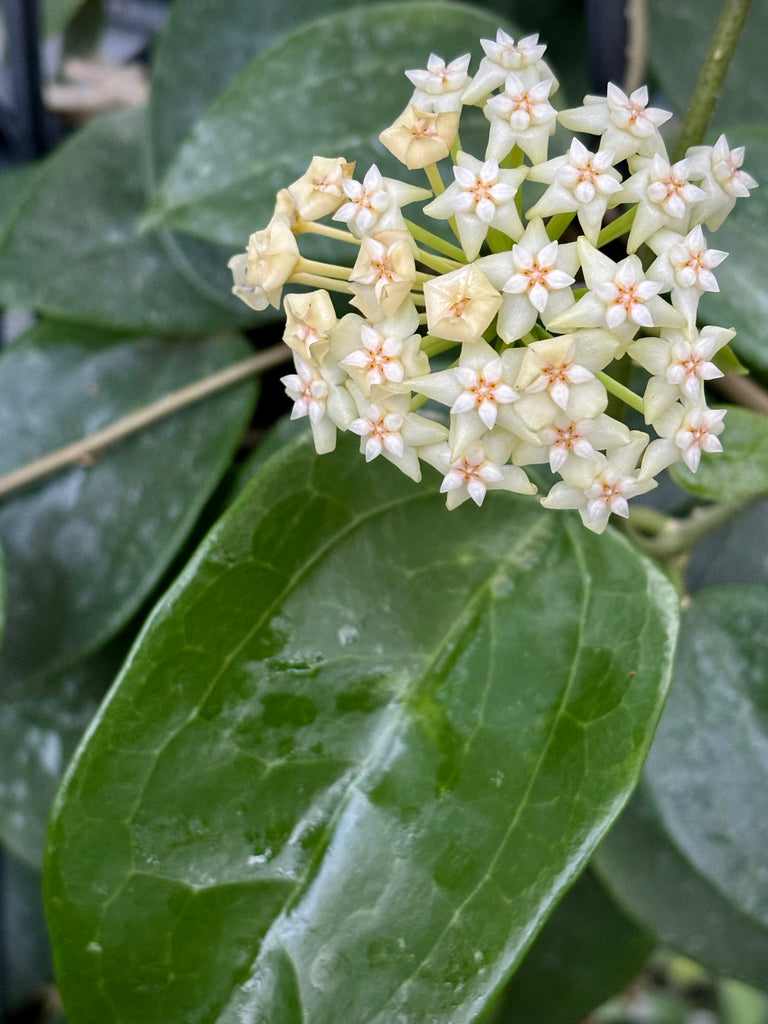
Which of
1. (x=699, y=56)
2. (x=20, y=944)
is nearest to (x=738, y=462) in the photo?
(x=699, y=56)

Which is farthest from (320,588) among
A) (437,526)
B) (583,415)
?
(583,415)

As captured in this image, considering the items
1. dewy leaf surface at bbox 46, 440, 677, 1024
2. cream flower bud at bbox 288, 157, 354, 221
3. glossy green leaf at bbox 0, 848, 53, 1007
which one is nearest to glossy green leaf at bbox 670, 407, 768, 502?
dewy leaf surface at bbox 46, 440, 677, 1024

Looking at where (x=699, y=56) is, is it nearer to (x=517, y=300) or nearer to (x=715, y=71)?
(x=715, y=71)

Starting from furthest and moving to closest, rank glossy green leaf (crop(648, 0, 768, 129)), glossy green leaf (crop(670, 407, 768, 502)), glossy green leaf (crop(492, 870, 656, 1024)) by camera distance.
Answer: glossy green leaf (crop(492, 870, 656, 1024)) → glossy green leaf (crop(648, 0, 768, 129)) → glossy green leaf (crop(670, 407, 768, 502))

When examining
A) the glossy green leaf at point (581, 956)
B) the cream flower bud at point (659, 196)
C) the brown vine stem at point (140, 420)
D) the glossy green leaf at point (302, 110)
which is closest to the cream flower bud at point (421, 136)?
the cream flower bud at point (659, 196)

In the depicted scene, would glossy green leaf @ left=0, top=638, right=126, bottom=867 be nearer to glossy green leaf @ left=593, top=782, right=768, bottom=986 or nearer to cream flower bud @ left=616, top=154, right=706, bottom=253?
glossy green leaf @ left=593, top=782, right=768, bottom=986

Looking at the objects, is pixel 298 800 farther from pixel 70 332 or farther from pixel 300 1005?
pixel 70 332

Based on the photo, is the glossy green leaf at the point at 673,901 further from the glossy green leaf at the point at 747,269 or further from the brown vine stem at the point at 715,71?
the brown vine stem at the point at 715,71
